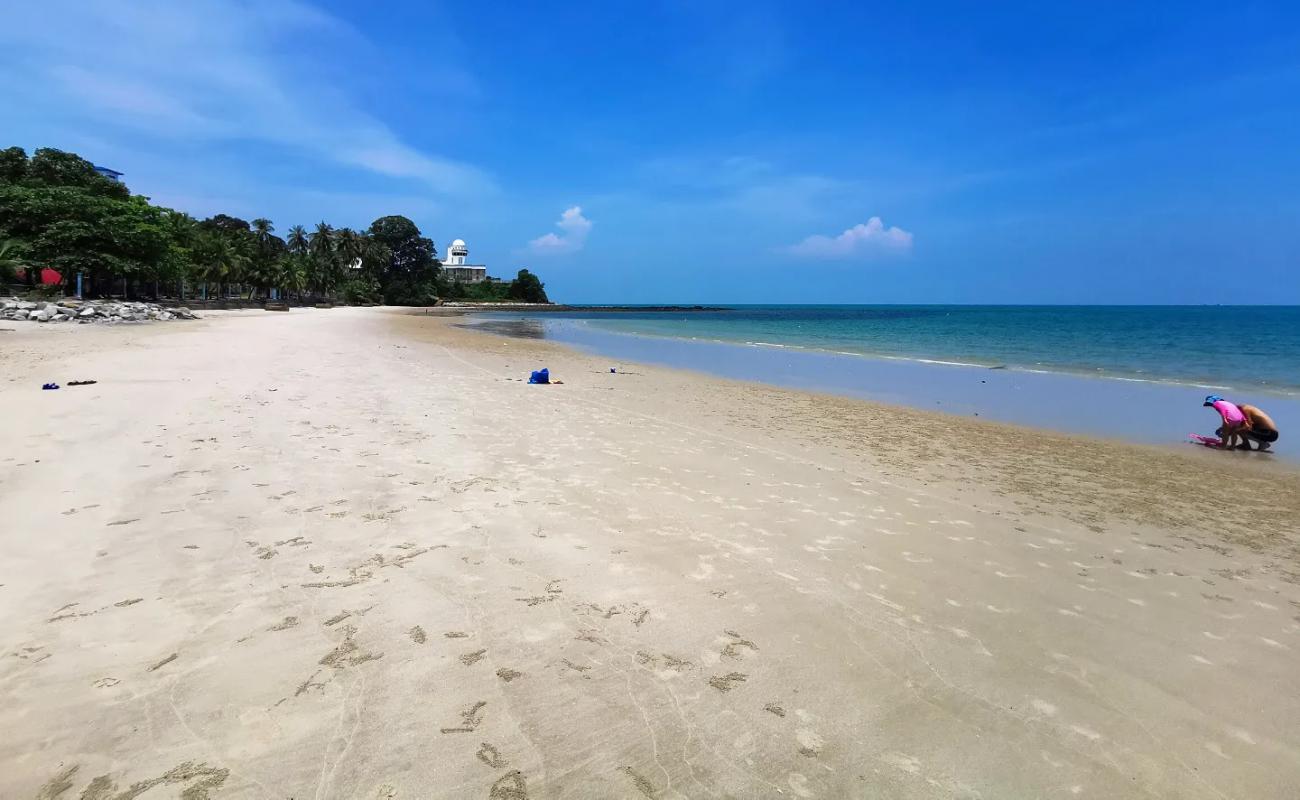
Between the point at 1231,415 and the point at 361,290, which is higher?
the point at 361,290

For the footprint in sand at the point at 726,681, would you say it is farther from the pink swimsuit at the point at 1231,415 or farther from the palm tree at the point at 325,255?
the palm tree at the point at 325,255

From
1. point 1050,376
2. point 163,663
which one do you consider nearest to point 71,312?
point 163,663

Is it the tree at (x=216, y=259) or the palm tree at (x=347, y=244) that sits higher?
the palm tree at (x=347, y=244)

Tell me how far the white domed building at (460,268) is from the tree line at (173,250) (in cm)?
2396

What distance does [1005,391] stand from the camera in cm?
1762

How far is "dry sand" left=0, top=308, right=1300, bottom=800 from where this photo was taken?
2562 mm

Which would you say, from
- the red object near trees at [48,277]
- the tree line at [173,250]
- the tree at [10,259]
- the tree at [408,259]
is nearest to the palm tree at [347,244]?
the tree line at [173,250]

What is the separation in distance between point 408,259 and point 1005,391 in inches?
4460

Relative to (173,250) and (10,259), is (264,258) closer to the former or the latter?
(173,250)

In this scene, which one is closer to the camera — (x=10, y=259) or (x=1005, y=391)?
(x=1005, y=391)

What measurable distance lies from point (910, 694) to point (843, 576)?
1.38m

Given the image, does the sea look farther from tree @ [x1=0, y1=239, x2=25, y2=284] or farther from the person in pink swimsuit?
tree @ [x1=0, y1=239, x2=25, y2=284]

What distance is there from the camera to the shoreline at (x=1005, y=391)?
1256 centimetres

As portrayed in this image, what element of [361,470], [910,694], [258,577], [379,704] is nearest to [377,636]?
[379,704]
